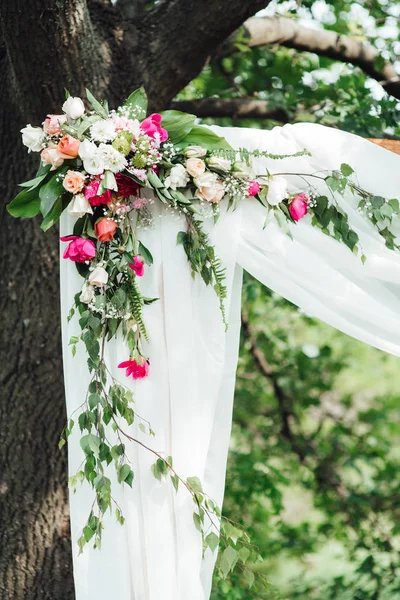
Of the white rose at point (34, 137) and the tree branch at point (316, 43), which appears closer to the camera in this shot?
the white rose at point (34, 137)

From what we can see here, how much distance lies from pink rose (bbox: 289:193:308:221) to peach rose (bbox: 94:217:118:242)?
46cm

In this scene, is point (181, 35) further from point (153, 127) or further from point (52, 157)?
point (52, 157)

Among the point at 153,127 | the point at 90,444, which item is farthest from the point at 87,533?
the point at 153,127

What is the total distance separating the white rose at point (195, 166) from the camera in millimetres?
1710

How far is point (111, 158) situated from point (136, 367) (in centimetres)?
51

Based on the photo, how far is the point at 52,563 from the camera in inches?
89.7

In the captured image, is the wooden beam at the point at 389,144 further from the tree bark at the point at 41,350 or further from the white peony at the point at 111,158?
the white peony at the point at 111,158

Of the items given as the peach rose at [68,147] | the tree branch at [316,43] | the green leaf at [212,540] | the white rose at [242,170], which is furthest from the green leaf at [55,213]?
the tree branch at [316,43]

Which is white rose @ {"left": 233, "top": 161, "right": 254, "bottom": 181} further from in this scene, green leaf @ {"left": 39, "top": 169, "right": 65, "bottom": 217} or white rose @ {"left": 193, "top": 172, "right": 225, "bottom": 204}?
green leaf @ {"left": 39, "top": 169, "right": 65, "bottom": 217}

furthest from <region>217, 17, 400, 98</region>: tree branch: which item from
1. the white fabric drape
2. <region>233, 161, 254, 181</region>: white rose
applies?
<region>233, 161, 254, 181</region>: white rose

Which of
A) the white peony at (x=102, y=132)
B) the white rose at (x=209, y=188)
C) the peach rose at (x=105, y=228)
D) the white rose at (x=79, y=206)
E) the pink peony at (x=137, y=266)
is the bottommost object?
the pink peony at (x=137, y=266)

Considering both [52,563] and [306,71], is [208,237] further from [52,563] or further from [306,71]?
[306,71]

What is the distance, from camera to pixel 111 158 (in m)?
1.63

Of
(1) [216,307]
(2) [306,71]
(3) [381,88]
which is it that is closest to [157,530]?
(1) [216,307]
